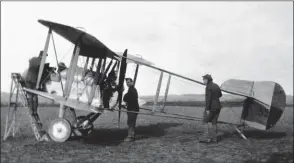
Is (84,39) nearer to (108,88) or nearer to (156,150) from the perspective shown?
(108,88)

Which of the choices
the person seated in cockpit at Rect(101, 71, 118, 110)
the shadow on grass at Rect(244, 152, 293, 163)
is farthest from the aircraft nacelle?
the person seated in cockpit at Rect(101, 71, 118, 110)

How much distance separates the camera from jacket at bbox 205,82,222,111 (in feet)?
27.4

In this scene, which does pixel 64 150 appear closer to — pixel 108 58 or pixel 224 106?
pixel 108 58

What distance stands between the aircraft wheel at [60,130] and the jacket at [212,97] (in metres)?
4.20

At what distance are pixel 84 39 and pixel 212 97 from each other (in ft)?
14.2

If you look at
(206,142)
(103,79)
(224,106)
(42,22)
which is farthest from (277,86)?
(42,22)

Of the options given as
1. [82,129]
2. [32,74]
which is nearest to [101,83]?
[82,129]

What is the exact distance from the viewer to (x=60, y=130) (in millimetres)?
7934

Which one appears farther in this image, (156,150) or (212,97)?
(212,97)

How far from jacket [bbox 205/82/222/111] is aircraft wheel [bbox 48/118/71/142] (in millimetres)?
4198

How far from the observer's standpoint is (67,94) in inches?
328

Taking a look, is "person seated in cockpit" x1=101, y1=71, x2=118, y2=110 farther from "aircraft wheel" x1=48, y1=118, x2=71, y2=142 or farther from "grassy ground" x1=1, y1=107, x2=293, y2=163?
"aircraft wheel" x1=48, y1=118, x2=71, y2=142

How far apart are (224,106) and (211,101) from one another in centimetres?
85

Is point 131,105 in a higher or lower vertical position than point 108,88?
lower
